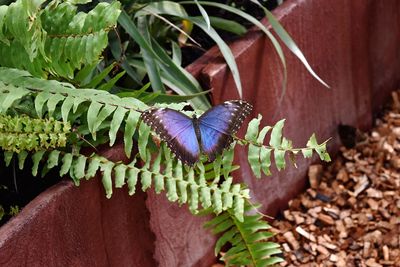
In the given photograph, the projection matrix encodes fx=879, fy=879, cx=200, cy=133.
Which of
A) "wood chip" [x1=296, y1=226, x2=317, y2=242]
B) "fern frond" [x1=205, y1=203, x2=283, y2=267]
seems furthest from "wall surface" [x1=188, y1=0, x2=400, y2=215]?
"fern frond" [x1=205, y1=203, x2=283, y2=267]

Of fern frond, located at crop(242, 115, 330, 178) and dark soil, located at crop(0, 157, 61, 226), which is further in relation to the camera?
dark soil, located at crop(0, 157, 61, 226)

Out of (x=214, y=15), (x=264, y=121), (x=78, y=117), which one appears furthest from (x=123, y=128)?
(x=214, y=15)

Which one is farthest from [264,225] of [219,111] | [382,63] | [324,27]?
[382,63]

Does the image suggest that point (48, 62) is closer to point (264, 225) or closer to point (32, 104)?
point (32, 104)

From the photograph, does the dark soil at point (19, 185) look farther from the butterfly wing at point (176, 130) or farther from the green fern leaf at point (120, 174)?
the butterfly wing at point (176, 130)

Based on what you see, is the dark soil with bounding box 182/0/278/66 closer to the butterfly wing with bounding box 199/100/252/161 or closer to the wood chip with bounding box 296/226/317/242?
the wood chip with bounding box 296/226/317/242

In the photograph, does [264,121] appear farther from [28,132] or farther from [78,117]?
[28,132]
